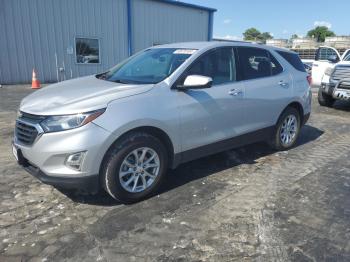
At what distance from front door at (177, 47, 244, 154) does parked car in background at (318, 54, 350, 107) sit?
5.91 metres

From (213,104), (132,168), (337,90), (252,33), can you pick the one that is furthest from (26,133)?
(252,33)

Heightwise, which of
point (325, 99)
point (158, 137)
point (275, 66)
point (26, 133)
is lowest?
point (325, 99)

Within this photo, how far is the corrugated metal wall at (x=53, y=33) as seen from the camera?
14.0 m

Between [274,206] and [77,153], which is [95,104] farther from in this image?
[274,206]

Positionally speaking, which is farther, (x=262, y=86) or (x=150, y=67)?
(x=262, y=86)

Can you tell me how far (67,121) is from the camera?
3.26 metres

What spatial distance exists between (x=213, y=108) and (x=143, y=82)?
3.08 ft

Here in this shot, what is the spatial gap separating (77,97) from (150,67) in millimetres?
1202

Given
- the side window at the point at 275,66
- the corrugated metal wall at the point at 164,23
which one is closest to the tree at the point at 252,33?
the corrugated metal wall at the point at 164,23

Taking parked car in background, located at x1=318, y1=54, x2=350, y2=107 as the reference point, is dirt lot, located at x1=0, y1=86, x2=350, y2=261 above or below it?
below

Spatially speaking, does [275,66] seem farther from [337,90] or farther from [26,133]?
[337,90]

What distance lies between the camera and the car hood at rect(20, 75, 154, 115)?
3.35m

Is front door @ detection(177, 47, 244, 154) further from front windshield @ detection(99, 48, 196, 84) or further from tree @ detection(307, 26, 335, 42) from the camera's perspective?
tree @ detection(307, 26, 335, 42)

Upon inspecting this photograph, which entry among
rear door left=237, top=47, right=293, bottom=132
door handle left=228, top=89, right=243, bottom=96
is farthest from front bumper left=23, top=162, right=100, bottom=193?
rear door left=237, top=47, right=293, bottom=132
